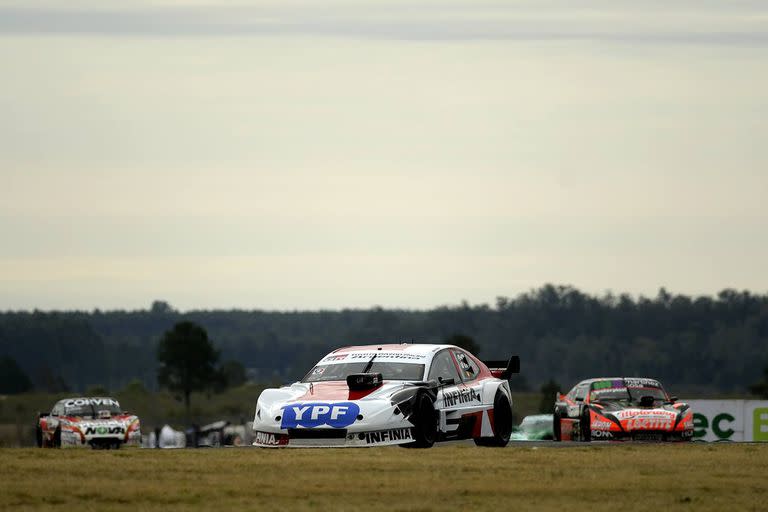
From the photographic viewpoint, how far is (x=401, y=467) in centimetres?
1667

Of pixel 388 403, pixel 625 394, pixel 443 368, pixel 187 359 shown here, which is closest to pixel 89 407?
pixel 625 394

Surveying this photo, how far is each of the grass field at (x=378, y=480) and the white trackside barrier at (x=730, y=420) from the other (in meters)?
17.2

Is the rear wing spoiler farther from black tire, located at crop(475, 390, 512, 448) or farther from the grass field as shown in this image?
the grass field

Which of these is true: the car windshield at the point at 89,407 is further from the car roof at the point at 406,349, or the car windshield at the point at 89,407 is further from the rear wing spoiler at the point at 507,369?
the car roof at the point at 406,349

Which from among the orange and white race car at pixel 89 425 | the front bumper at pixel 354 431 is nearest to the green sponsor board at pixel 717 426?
the orange and white race car at pixel 89 425

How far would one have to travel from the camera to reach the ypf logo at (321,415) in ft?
63.2

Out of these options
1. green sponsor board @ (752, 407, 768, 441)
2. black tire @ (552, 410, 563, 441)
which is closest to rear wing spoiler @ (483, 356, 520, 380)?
black tire @ (552, 410, 563, 441)

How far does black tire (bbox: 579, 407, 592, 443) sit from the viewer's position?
1083 inches

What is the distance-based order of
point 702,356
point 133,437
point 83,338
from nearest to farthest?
1. point 133,437
2. point 83,338
3. point 702,356

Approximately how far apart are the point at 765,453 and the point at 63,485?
29.4 feet

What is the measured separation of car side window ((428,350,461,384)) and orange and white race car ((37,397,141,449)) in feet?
40.8

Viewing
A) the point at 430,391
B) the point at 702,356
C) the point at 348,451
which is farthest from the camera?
the point at 702,356

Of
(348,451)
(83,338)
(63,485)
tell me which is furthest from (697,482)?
(83,338)

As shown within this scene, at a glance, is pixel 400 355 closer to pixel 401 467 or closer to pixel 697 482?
pixel 401 467
